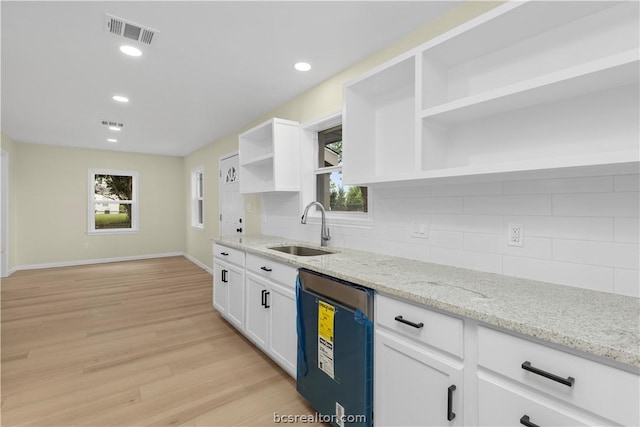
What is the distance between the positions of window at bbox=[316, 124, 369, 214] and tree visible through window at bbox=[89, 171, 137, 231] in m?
5.77

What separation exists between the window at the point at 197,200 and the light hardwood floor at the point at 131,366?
8.90 feet

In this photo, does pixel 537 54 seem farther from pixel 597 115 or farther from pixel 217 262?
pixel 217 262

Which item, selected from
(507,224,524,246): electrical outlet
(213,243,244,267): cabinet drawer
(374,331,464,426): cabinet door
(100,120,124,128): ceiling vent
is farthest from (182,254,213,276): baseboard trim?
(507,224,524,246): electrical outlet

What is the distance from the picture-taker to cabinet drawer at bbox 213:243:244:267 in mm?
2895

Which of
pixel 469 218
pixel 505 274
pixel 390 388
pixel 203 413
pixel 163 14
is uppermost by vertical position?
pixel 163 14

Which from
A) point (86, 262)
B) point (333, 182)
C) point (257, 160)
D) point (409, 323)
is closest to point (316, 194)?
point (333, 182)

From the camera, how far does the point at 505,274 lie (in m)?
1.66

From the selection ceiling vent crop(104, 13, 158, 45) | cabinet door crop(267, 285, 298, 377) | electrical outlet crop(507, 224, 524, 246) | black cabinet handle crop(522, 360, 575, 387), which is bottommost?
cabinet door crop(267, 285, 298, 377)

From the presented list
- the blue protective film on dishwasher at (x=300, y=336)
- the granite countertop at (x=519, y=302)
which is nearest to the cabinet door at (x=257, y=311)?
the blue protective film on dishwasher at (x=300, y=336)

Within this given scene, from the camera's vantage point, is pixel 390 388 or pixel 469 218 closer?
pixel 390 388

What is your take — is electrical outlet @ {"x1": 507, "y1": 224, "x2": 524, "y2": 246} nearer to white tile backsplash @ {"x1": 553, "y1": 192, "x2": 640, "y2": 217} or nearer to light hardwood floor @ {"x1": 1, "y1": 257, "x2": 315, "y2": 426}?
white tile backsplash @ {"x1": 553, "y1": 192, "x2": 640, "y2": 217}

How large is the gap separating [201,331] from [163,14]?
2.72m

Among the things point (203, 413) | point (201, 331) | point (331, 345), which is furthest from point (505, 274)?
point (201, 331)

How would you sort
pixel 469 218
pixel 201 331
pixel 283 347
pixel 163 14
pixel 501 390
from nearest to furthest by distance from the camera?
pixel 501 390 < pixel 469 218 < pixel 163 14 < pixel 283 347 < pixel 201 331
